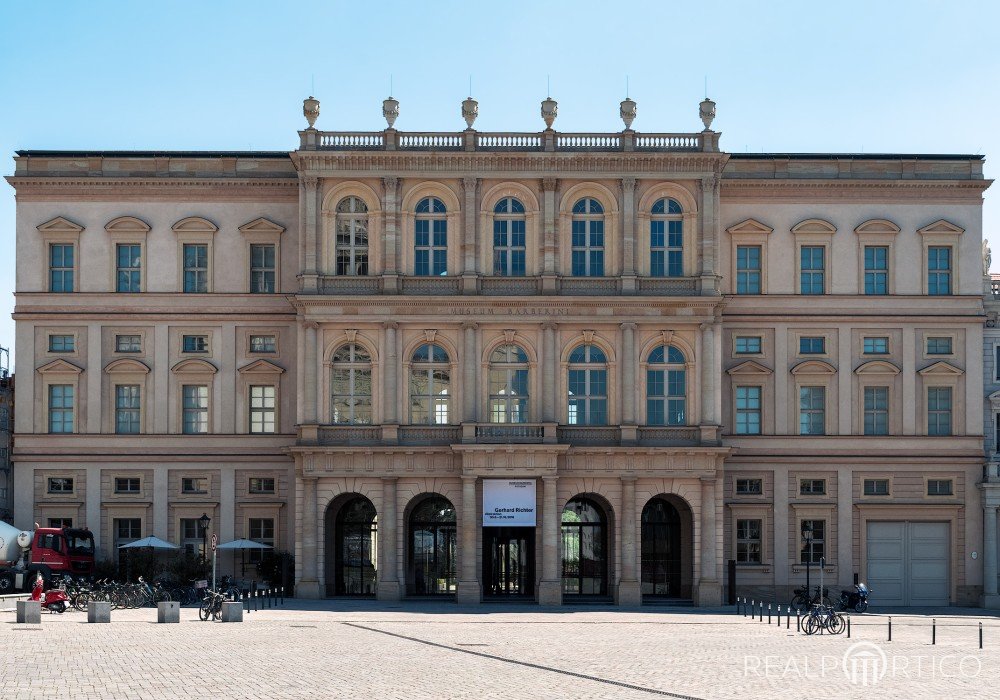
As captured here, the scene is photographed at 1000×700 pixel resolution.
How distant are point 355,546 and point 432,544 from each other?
3525mm

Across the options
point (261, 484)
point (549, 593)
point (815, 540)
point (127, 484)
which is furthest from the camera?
point (261, 484)

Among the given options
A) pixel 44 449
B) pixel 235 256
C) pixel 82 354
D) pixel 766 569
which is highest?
pixel 235 256

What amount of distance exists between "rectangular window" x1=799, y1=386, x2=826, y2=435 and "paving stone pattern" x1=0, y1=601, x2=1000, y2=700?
13960mm

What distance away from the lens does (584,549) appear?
63344 mm

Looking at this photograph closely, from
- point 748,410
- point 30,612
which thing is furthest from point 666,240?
point 30,612

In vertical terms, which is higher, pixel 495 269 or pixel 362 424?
pixel 495 269

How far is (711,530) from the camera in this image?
59688 millimetres

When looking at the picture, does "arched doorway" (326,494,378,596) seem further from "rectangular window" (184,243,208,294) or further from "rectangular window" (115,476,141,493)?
"rectangular window" (184,243,208,294)

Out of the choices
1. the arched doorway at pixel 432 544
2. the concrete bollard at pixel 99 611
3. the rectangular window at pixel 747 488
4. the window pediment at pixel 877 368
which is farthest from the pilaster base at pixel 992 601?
the concrete bollard at pixel 99 611

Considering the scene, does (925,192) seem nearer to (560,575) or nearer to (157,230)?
(560,575)

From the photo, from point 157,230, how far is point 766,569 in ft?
105

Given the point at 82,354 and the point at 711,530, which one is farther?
the point at 82,354

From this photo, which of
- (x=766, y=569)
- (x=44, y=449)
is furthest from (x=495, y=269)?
(x=44, y=449)

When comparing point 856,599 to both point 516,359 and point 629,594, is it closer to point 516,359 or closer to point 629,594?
point 629,594
